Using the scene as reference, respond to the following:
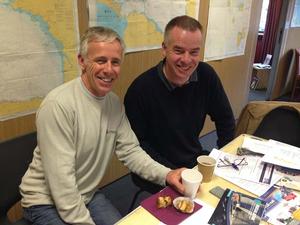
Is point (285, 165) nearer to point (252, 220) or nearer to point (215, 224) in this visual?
point (252, 220)

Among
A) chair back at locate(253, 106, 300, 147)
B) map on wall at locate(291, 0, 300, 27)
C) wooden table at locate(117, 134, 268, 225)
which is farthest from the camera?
map on wall at locate(291, 0, 300, 27)

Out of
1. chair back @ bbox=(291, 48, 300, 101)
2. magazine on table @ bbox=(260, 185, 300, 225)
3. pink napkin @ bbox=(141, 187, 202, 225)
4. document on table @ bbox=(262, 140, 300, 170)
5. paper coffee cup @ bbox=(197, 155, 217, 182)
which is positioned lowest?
chair back @ bbox=(291, 48, 300, 101)

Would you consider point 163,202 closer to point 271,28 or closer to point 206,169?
point 206,169

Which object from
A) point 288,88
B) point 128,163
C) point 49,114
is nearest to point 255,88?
point 288,88

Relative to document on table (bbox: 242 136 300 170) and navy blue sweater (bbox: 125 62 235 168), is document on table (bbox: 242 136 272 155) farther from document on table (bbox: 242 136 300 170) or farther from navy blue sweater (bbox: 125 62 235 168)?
navy blue sweater (bbox: 125 62 235 168)

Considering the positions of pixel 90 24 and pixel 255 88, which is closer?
pixel 90 24

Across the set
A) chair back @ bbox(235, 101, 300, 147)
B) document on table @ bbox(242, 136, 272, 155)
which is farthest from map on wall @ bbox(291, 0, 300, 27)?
document on table @ bbox(242, 136, 272, 155)

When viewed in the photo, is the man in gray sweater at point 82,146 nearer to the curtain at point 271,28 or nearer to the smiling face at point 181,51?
the smiling face at point 181,51
